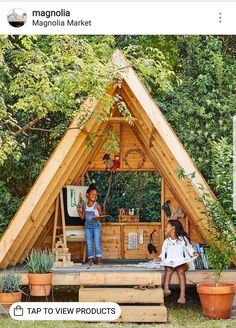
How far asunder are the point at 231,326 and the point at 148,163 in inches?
147

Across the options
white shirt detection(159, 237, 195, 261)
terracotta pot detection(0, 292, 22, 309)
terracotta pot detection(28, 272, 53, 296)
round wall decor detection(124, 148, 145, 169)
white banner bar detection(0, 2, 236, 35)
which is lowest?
terracotta pot detection(0, 292, 22, 309)

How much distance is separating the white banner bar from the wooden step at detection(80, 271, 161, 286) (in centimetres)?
352

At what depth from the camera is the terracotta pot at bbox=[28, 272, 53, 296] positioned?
288 inches

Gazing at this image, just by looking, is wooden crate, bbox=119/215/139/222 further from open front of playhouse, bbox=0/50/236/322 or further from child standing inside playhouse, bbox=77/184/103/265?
child standing inside playhouse, bbox=77/184/103/265

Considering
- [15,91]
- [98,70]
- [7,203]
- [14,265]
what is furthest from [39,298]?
[98,70]

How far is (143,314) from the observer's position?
22.7 feet

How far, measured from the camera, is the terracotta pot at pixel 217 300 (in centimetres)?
692

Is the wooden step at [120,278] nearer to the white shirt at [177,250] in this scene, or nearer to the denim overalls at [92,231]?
the white shirt at [177,250]

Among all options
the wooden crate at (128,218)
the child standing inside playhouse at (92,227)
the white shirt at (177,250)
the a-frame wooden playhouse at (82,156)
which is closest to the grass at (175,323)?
the white shirt at (177,250)

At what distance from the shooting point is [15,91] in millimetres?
7238

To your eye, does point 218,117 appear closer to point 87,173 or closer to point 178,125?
point 178,125

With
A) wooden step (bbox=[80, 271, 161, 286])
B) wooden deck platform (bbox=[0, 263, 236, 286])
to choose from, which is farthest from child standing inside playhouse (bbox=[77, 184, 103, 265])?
wooden step (bbox=[80, 271, 161, 286])

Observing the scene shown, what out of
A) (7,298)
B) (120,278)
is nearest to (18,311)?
(7,298)

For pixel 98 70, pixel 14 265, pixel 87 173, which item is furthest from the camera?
pixel 87 173
